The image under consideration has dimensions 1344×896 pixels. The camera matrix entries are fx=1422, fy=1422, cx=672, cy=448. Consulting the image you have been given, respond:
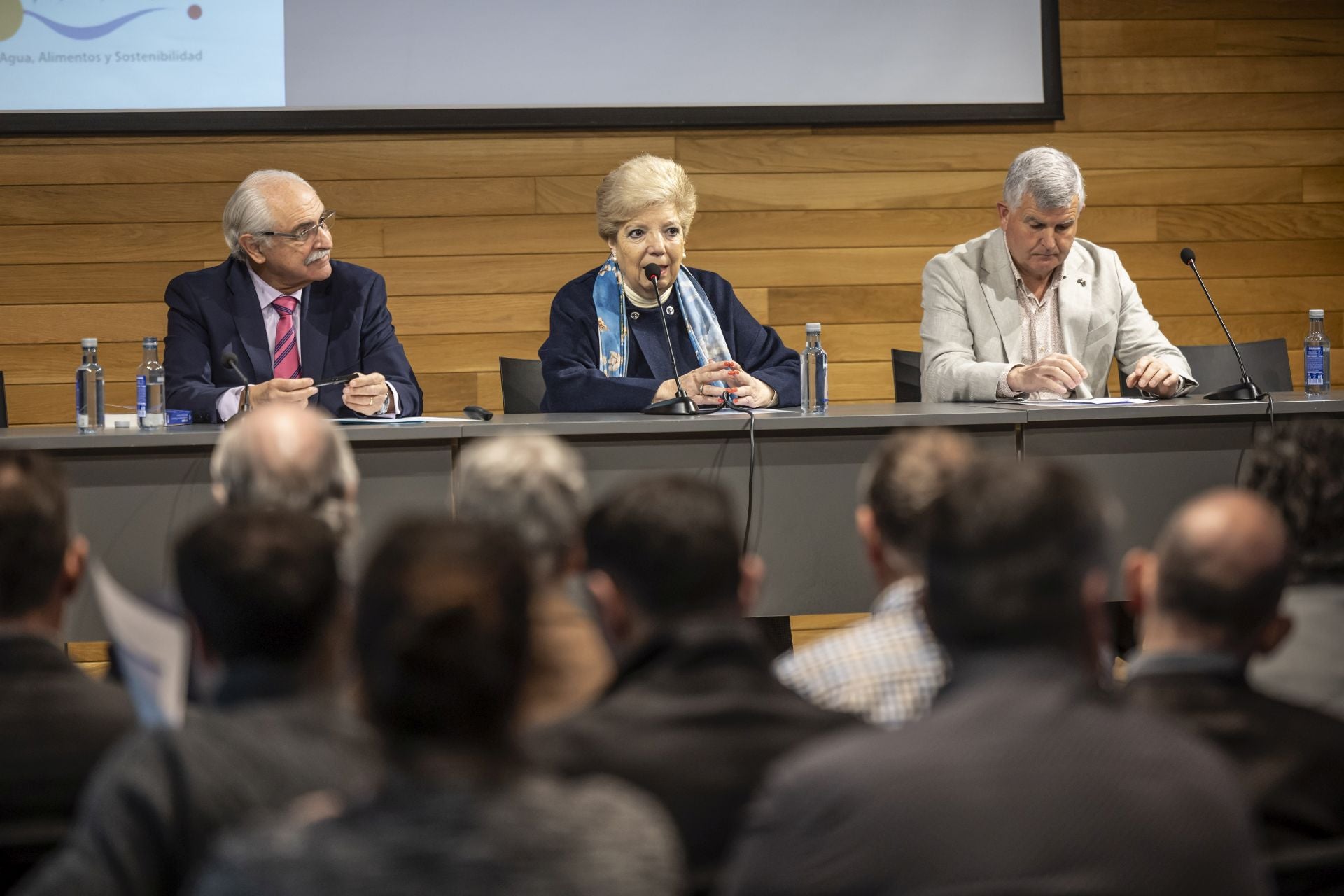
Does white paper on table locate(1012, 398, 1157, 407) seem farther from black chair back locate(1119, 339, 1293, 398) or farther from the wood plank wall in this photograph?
the wood plank wall

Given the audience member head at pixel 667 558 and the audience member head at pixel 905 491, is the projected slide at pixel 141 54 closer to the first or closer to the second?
the audience member head at pixel 905 491

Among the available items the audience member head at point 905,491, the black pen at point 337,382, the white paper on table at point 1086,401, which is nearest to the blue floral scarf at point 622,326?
the black pen at point 337,382

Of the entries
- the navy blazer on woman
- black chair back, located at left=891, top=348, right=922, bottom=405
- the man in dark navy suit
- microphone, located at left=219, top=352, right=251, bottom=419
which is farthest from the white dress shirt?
black chair back, located at left=891, top=348, right=922, bottom=405

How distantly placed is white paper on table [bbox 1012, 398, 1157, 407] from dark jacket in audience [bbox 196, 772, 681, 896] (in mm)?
2589

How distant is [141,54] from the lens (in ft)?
14.9

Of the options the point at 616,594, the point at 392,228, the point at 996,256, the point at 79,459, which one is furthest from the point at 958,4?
the point at 616,594

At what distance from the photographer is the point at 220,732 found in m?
1.11

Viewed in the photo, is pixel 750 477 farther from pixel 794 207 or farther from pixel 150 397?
pixel 794 207

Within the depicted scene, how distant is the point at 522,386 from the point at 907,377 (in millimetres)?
1070

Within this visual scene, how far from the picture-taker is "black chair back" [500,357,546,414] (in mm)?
3803

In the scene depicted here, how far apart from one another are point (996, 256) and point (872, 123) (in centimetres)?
108

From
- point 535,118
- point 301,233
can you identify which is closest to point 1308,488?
point 301,233

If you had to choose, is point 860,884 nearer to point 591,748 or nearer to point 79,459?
point 591,748

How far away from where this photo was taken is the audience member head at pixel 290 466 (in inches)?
70.7
